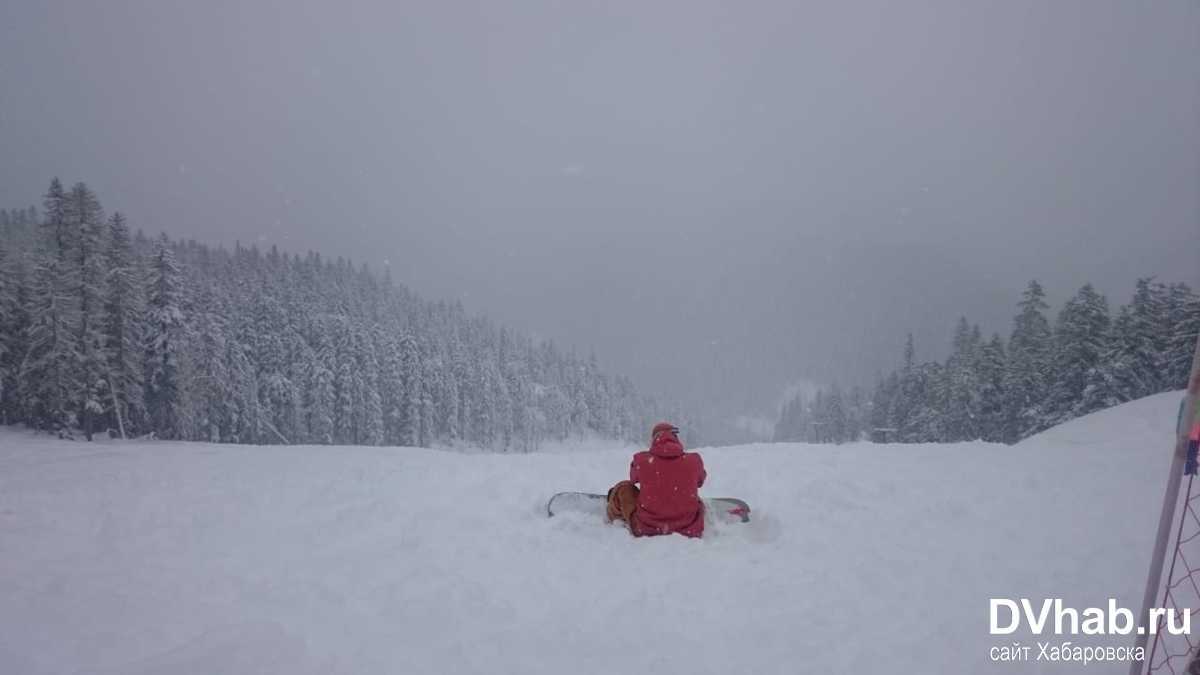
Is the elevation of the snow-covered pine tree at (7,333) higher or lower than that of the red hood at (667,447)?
higher

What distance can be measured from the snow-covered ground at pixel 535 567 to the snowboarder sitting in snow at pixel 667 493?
0.80ft

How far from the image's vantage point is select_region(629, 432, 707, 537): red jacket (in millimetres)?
6234

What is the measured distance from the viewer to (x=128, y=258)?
2664cm

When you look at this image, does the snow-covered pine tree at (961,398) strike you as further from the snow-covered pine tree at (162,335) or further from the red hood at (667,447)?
the snow-covered pine tree at (162,335)

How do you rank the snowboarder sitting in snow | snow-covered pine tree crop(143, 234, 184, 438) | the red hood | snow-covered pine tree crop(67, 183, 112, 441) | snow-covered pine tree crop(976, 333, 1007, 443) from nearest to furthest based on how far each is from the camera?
the snowboarder sitting in snow, the red hood, snow-covered pine tree crop(67, 183, 112, 441), snow-covered pine tree crop(143, 234, 184, 438), snow-covered pine tree crop(976, 333, 1007, 443)

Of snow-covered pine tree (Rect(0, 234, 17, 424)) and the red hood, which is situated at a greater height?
snow-covered pine tree (Rect(0, 234, 17, 424))

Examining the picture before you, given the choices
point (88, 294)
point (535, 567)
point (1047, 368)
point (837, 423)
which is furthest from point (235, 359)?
point (837, 423)

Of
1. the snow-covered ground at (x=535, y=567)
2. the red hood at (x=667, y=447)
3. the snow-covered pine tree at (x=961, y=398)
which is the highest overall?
the snow-covered pine tree at (x=961, y=398)

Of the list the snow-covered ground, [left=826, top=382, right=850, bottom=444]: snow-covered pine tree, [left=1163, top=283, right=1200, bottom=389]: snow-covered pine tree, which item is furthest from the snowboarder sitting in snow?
[left=826, top=382, right=850, bottom=444]: snow-covered pine tree

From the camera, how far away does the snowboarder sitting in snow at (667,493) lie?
623cm

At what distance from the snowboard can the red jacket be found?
428 millimetres

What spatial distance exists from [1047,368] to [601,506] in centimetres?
3102

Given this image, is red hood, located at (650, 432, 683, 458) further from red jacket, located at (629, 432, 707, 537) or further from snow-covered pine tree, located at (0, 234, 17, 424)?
snow-covered pine tree, located at (0, 234, 17, 424)

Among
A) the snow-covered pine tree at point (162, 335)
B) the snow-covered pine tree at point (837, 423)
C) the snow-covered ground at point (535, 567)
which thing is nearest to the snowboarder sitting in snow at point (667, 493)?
the snow-covered ground at point (535, 567)
